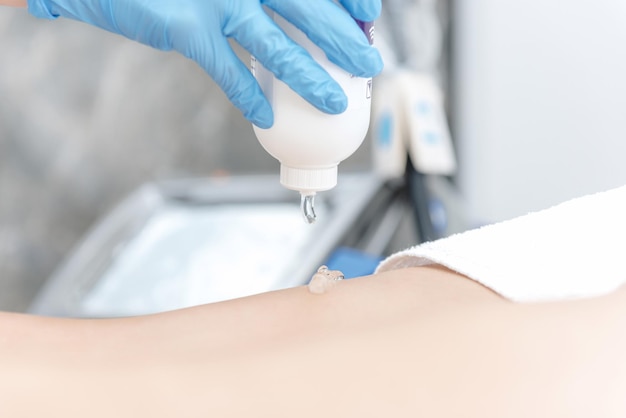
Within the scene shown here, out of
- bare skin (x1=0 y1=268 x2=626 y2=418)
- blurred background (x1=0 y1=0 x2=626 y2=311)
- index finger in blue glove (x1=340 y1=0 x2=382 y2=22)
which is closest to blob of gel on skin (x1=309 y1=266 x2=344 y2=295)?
bare skin (x1=0 y1=268 x2=626 y2=418)

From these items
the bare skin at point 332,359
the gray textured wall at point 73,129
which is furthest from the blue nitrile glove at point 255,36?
the gray textured wall at point 73,129

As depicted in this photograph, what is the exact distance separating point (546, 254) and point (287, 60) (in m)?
0.33

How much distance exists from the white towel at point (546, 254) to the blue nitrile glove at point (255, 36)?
0.19 meters

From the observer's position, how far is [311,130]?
717mm

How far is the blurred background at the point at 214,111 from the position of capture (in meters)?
1.81

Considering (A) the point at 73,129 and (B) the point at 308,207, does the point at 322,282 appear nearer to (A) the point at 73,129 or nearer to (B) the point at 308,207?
(B) the point at 308,207

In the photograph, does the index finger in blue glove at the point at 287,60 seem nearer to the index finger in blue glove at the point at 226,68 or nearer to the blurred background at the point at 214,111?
the index finger in blue glove at the point at 226,68

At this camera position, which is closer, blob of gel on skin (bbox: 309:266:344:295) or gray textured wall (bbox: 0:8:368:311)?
blob of gel on skin (bbox: 309:266:344:295)

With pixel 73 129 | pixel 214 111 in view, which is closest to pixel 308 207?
pixel 73 129

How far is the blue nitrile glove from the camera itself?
71 cm

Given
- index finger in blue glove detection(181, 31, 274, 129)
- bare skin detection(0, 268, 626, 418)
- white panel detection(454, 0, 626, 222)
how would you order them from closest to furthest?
bare skin detection(0, 268, 626, 418) < index finger in blue glove detection(181, 31, 274, 129) < white panel detection(454, 0, 626, 222)

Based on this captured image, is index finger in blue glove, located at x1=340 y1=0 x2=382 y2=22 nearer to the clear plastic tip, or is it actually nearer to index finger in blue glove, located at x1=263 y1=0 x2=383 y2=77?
index finger in blue glove, located at x1=263 y1=0 x2=383 y2=77

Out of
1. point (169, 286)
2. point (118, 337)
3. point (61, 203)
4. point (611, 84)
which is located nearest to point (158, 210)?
point (61, 203)

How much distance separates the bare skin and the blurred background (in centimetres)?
130
